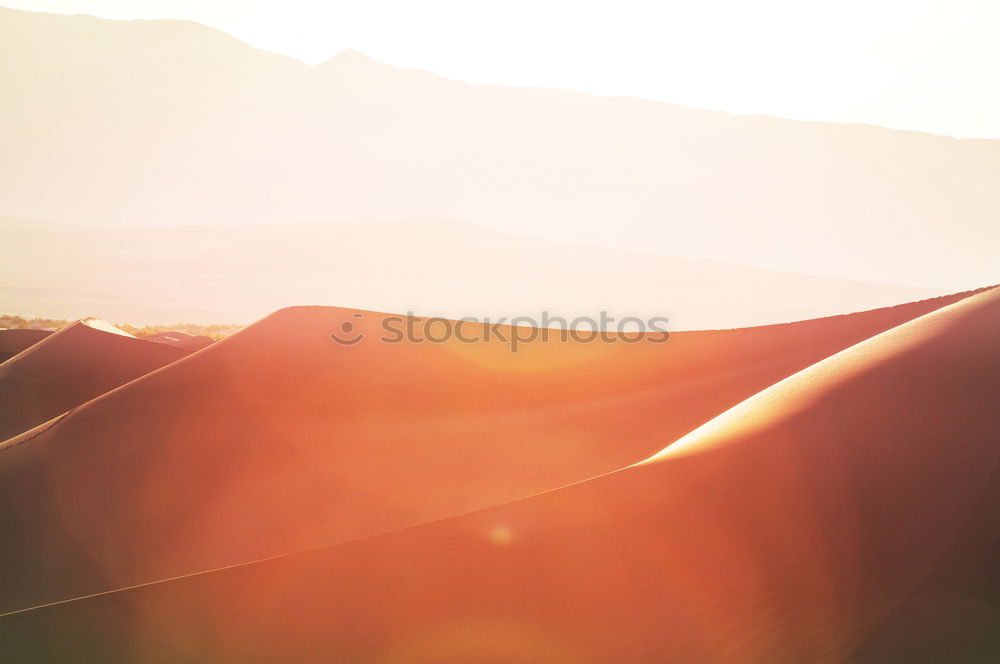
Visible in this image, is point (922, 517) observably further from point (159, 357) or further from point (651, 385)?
point (159, 357)

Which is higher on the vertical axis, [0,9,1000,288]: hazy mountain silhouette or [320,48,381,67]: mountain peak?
[320,48,381,67]: mountain peak

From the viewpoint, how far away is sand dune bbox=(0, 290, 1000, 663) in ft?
12.3

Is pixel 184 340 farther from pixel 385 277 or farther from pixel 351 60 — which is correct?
pixel 351 60

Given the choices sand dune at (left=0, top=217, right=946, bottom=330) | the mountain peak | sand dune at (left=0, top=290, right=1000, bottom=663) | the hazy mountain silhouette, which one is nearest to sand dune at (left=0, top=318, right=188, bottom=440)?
sand dune at (left=0, top=290, right=1000, bottom=663)

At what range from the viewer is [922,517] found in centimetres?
411

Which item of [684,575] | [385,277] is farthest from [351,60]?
[684,575]

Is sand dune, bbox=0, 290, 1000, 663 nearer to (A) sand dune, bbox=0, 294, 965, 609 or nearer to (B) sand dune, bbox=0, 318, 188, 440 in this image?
(A) sand dune, bbox=0, 294, 965, 609

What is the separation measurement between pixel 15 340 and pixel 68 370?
15.3ft

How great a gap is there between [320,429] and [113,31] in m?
154

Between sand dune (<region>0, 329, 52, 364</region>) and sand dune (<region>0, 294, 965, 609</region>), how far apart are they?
23.5 ft

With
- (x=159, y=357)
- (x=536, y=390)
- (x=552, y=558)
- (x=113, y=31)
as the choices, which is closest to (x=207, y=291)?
(x=159, y=357)

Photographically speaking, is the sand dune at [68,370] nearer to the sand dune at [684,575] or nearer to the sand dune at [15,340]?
the sand dune at [15,340]

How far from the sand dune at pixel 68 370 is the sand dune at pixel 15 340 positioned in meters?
2.71

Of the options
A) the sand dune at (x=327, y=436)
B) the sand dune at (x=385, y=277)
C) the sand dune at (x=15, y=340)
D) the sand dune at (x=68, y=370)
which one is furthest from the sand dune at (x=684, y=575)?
the sand dune at (x=385, y=277)
